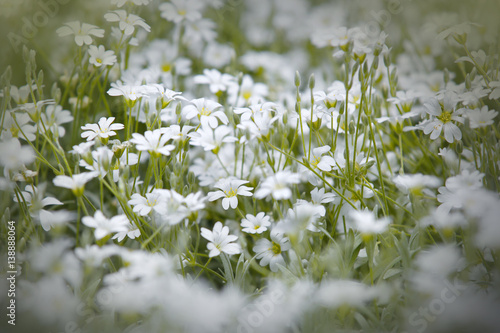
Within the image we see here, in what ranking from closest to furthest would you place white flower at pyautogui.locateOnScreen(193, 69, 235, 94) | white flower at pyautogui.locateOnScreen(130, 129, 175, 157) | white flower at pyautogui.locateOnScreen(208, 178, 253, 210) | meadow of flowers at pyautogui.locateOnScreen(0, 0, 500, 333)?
1. meadow of flowers at pyautogui.locateOnScreen(0, 0, 500, 333)
2. white flower at pyautogui.locateOnScreen(130, 129, 175, 157)
3. white flower at pyautogui.locateOnScreen(208, 178, 253, 210)
4. white flower at pyautogui.locateOnScreen(193, 69, 235, 94)

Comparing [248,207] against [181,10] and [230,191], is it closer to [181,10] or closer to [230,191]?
[230,191]

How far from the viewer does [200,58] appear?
1.87 metres

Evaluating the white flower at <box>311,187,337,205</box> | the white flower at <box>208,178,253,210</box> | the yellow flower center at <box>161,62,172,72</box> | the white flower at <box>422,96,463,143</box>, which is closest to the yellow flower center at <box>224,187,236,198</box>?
the white flower at <box>208,178,253,210</box>

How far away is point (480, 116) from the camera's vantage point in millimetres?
1051

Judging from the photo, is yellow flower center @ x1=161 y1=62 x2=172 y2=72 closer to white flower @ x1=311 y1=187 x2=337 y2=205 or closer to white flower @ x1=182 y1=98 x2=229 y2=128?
white flower @ x1=182 y1=98 x2=229 y2=128

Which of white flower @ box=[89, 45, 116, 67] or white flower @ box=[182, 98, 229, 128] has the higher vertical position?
white flower @ box=[89, 45, 116, 67]

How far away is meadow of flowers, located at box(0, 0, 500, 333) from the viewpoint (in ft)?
2.78

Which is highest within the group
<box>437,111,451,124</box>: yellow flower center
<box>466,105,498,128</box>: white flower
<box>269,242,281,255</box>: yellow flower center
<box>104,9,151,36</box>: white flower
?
<box>104,9,151,36</box>: white flower

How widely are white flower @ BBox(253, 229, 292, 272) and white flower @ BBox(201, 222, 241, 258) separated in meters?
0.09

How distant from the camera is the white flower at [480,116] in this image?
40.8 inches

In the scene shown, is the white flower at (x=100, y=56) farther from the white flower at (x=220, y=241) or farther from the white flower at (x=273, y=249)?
the white flower at (x=273, y=249)

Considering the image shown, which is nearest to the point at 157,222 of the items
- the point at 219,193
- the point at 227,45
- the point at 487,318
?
the point at 219,193

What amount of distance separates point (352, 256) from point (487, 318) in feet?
1.03

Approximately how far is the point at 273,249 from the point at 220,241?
0.53ft
